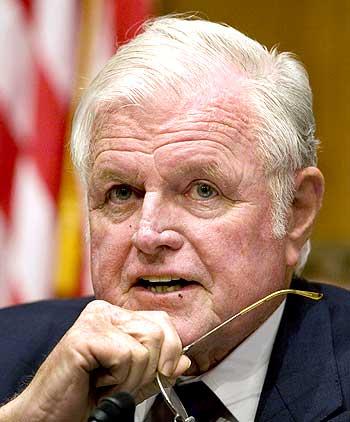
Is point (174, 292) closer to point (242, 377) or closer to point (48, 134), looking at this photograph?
point (242, 377)

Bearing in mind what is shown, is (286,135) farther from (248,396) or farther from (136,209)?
(248,396)

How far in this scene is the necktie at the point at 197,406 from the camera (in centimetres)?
235

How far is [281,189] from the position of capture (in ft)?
7.85

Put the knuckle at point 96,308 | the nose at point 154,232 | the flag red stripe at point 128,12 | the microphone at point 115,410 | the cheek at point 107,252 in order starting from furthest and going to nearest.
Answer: the flag red stripe at point 128,12 → the cheek at point 107,252 → the nose at point 154,232 → the knuckle at point 96,308 → the microphone at point 115,410

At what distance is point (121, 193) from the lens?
2.40 m

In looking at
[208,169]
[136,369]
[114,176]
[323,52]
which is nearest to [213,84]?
[208,169]

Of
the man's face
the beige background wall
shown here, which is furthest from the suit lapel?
the beige background wall

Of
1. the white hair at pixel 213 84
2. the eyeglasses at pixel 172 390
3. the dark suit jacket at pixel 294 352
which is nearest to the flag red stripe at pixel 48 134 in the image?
the dark suit jacket at pixel 294 352

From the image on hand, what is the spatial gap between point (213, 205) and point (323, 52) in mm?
3033

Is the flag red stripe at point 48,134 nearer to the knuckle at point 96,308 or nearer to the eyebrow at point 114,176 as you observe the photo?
the eyebrow at point 114,176

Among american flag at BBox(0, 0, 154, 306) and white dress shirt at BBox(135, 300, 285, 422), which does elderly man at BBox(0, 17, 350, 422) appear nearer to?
white dress shirt at BBox(135, 300, 285, 422)

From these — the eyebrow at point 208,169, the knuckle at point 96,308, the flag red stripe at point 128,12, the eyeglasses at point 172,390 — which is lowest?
the eyeglasses at point 172,390

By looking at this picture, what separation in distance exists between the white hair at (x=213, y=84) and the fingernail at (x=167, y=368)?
483mm

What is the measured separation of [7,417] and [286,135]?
883 millimetres
